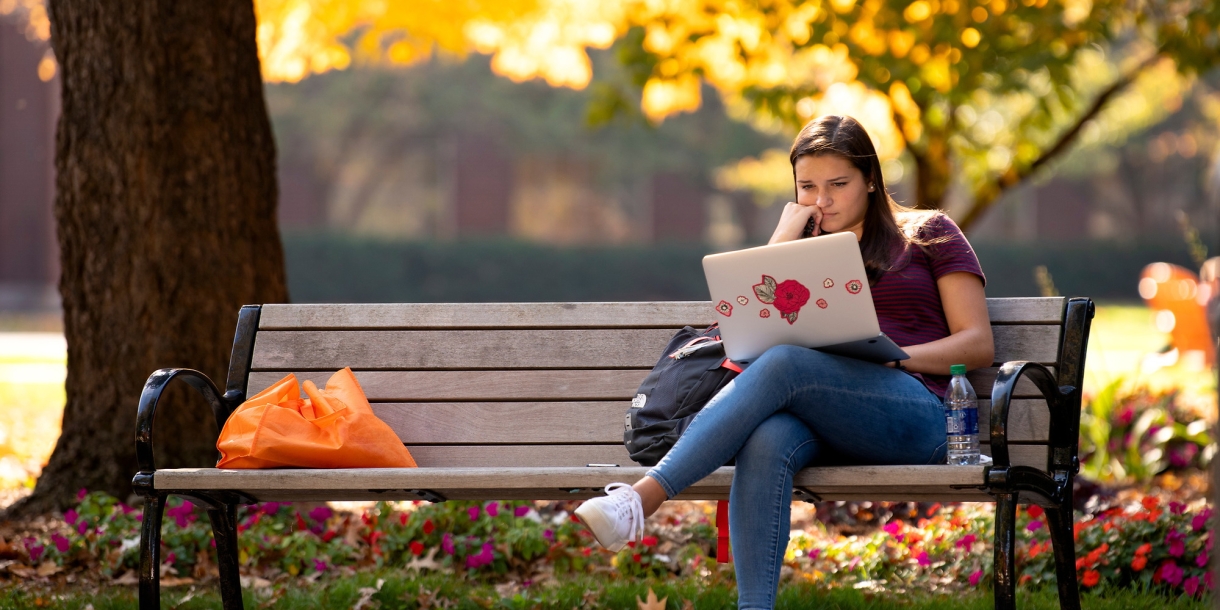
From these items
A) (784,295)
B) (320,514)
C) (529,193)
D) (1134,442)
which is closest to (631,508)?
(784,295)

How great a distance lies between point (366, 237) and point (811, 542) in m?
21.0

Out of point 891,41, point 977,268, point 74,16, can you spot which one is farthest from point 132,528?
point 891,41

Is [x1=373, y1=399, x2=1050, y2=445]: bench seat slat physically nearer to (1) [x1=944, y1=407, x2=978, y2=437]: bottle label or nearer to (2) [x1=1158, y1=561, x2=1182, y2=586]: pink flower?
(1) [x1=944, y1=407, x2=978, y2=437]: bottle label

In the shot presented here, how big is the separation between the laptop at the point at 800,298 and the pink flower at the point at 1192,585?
1.27 m

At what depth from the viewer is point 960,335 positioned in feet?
10.8

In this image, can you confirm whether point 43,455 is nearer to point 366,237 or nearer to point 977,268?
point 977,268

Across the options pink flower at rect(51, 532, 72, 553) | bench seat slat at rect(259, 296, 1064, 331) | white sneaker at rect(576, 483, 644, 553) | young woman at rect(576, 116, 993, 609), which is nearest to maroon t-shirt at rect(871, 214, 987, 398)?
young woman at rect(576, 116, 993, 609)

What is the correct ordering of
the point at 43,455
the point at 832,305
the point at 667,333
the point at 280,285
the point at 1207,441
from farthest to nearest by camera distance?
the point at 43,455 < the point at 1207,441 < the point at 280,285 < the point at 667,333 < the point at 832,305

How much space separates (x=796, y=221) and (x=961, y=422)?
28.4 inches

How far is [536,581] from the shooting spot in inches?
164

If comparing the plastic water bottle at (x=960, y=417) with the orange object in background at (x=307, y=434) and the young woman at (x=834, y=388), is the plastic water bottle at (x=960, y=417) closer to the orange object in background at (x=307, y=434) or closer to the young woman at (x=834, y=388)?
the young woman at (x=834, y=388)

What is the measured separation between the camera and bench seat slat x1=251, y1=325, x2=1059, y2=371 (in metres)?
3.76

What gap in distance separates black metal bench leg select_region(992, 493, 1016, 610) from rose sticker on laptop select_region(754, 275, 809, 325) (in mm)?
645

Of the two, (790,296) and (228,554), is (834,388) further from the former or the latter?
(228,554)
